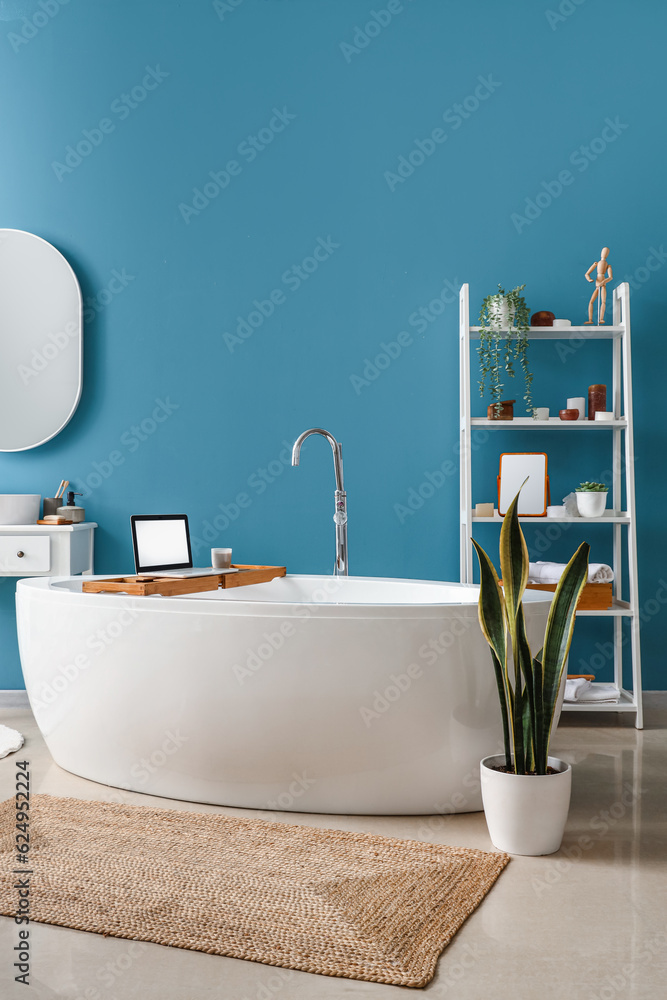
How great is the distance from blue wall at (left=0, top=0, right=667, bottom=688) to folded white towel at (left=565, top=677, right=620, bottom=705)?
0.96ft

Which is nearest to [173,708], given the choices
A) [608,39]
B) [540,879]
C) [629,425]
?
[540,879]

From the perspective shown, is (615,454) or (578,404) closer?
(578,404)

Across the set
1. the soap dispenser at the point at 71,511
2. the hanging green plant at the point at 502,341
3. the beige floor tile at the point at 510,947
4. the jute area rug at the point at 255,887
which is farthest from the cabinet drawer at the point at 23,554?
the hanging green plant at the point at 502,341

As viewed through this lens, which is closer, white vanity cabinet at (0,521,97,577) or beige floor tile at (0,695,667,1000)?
beige floor tile at (0,695,667,1000)

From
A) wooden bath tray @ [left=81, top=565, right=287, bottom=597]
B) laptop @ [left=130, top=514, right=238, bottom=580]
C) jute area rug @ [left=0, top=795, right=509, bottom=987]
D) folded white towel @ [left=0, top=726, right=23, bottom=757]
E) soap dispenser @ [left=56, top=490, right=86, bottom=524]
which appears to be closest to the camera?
jute area rug @ [left=0, top=795, right=509, bottom=987]

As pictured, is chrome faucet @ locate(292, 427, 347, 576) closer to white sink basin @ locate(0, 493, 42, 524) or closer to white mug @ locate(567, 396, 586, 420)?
white mug @ locate(567, 396, 586, 420)

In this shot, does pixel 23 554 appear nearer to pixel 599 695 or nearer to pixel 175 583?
pixel 175 583

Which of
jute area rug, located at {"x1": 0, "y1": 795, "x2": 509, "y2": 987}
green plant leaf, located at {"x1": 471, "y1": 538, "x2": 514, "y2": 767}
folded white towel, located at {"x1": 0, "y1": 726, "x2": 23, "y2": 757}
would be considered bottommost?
folded white towel, located at {"x1": 0, "y1": 726, "x2": 23, "y2": 757}

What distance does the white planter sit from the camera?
186cm

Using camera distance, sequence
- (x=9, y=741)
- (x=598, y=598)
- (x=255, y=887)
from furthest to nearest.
Answer: 1. (x=598, y=598)
2. (x=9, y=741)
3. (x=255, y=887)

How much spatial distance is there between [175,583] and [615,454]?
178 cm

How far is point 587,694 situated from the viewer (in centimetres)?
308

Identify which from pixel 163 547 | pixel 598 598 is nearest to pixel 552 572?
pixel 598 598

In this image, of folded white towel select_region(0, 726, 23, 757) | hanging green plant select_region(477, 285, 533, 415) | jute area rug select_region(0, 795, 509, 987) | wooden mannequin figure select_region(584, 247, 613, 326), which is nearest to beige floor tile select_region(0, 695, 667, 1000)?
jute area rug select_region(0, 795, 509, 987)
